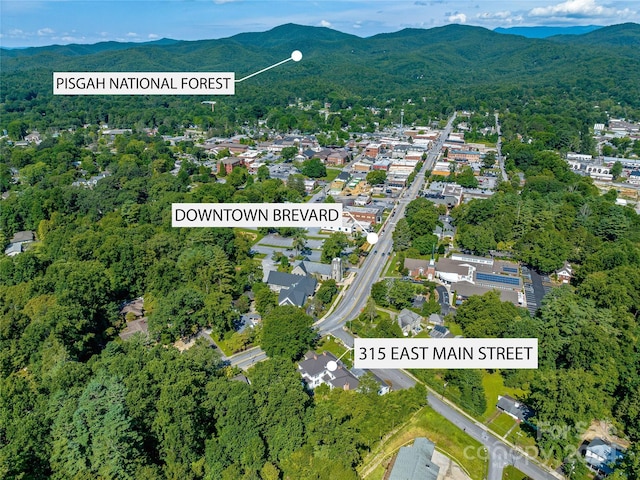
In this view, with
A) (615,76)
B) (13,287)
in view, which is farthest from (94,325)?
(615,76)

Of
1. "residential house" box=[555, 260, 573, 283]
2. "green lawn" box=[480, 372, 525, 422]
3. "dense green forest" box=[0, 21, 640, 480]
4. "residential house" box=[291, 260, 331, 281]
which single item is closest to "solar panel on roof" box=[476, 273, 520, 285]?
"dense green forest" box=[0, 21, 640, 480]

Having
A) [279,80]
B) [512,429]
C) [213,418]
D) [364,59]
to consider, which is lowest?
[512,429]

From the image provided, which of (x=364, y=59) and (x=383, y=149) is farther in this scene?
(x=364, y=59)

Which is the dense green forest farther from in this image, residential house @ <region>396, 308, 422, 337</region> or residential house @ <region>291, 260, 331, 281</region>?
residential house @ <region>291, 260, 331, 281</region>

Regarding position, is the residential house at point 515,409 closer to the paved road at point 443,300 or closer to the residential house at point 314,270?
the paved road at point 443,300

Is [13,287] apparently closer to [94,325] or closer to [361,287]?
[94,325]

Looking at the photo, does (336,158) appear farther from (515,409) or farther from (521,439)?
(521,439)

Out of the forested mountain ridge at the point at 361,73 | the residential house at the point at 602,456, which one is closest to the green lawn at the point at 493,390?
the residential house at the point at 602,456
